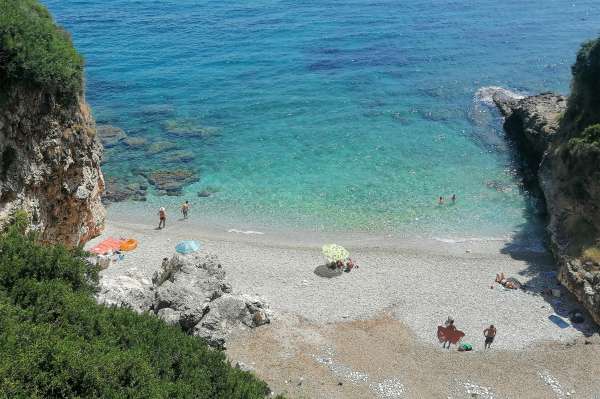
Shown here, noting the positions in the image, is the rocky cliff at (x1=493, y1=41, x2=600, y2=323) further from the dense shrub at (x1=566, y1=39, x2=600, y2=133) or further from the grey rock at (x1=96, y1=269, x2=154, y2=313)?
the grey rock at (x1=96, y1=269, x2=154, y2=313)

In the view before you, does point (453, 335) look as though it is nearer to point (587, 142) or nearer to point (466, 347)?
point (466, 347)

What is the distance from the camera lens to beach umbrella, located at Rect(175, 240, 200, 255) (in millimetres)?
32081

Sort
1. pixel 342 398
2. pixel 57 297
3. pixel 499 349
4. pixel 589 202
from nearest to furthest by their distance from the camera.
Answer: pixel 57 297 → pixel 342 398 → pixel 499 349 → pixel 589 202

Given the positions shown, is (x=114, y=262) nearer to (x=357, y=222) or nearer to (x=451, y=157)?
(x=357, y=222)

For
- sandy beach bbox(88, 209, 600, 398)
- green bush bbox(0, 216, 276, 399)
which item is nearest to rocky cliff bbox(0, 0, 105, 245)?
green bush bbox(0, 216, 276, 399)

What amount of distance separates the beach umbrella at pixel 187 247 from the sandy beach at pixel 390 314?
1.34 m

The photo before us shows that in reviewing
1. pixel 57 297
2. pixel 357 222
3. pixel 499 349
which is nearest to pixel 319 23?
pixel 357 222

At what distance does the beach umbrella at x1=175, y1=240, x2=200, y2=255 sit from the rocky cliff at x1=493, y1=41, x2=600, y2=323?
2075 centimetres

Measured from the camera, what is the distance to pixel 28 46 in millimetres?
19703

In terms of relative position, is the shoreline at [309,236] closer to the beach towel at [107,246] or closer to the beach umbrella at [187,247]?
the beach umbrella at [187,247]

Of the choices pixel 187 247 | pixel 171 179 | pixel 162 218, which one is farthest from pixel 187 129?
pixel 187 247

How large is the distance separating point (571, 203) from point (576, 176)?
1.57 m

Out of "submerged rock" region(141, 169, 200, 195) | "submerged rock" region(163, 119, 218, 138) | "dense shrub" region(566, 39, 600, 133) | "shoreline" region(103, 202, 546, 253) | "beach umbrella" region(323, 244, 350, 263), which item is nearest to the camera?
"beach umbrella" region(323, 244, 350, 263)

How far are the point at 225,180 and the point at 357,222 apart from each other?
1188cm
